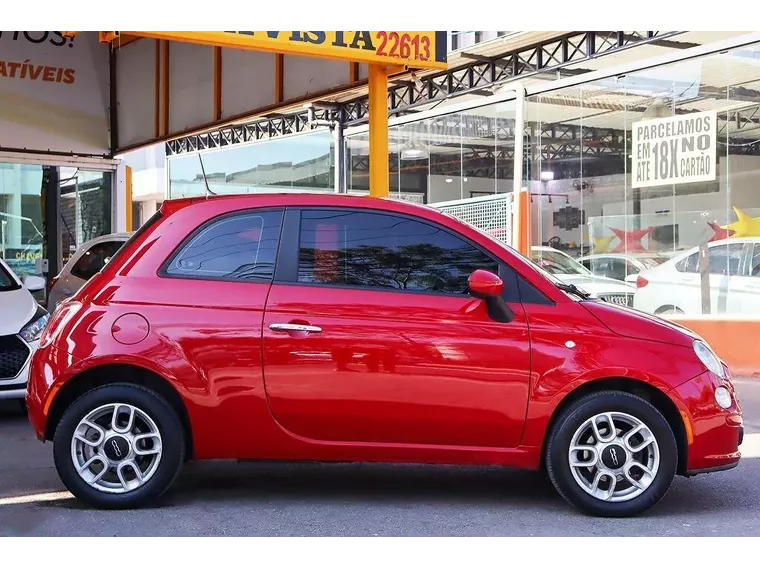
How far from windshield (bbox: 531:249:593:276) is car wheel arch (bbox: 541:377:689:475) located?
31.5 feet

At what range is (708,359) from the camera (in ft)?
16.7

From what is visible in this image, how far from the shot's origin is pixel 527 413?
4.92m

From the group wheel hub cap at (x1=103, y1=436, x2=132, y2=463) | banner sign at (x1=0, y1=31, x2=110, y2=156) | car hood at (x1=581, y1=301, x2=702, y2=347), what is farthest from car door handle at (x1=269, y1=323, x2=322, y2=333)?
banner sign at (x1=0, y1=31, x2=110, y2=156)

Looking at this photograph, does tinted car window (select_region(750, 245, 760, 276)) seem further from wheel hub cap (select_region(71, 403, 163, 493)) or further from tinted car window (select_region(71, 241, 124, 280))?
wheel hub cap (select_region(71, 403, 163, 493))

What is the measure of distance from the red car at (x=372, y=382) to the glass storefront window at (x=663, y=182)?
24.4ft

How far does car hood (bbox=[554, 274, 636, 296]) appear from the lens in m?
13.8

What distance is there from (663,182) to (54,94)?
9253mm

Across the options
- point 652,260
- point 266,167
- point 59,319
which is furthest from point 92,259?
point 266,167

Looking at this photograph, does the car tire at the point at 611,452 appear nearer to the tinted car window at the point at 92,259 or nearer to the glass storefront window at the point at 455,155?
the tinted car window at the point at 92,259

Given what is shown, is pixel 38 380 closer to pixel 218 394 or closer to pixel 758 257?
→ pixel 218 394

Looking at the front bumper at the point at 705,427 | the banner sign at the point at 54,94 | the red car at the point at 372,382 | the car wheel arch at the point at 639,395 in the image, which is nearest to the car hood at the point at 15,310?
the red car at the point at 372,382

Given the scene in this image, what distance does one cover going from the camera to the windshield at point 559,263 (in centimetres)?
1477

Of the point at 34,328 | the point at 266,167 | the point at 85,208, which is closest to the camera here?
the point at 34,328

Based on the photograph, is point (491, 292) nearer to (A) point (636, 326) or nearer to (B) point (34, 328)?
(A) point (636, 326)
